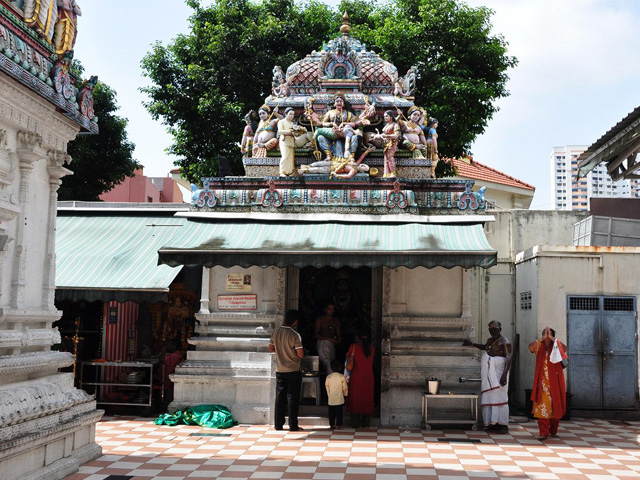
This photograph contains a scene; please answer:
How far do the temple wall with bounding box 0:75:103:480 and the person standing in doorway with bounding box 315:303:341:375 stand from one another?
389 cm

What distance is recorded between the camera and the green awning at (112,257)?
33.6 feet

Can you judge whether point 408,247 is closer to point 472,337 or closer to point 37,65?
point 472,337

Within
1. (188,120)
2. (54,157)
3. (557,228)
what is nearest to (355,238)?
(54,157)

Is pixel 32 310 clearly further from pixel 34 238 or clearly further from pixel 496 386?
pixel 496 386

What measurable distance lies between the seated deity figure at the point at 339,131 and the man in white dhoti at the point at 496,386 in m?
3.65

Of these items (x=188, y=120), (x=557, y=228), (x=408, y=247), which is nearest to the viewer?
(x=408, y=247)

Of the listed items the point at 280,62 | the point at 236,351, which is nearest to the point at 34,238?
the point at 236,351

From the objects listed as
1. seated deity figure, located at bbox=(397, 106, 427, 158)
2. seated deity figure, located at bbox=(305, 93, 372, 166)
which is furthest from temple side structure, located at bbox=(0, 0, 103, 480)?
seated deity figure, located at bbox=(397, 106, 427, 158)

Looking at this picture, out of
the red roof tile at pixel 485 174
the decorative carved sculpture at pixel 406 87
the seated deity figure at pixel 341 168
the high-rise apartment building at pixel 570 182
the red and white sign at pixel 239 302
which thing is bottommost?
the red and white sign at pixel 239 302

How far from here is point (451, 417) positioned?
9766 millimetres

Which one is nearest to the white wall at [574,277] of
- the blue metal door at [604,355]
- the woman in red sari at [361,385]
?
the blue metal door at [604,355]

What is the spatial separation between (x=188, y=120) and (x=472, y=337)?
11.1m

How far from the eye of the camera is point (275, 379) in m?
9.91

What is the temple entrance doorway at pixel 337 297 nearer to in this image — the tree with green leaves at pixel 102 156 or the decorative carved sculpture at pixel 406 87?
the decorative carved sculpture at pixel 406 87
